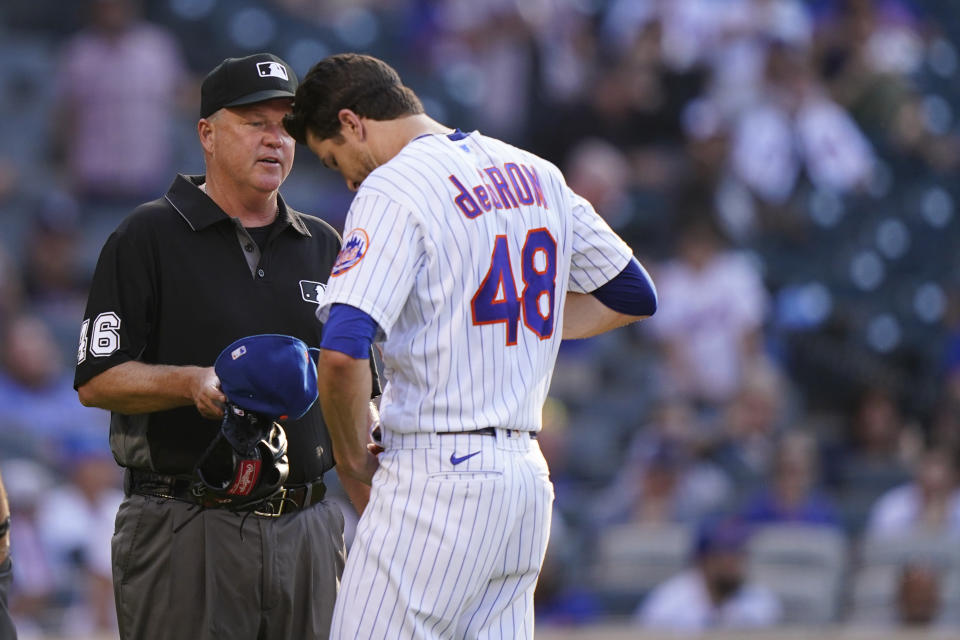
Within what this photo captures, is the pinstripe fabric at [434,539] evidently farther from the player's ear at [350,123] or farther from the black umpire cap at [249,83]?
the black umpire cap at [249,83]

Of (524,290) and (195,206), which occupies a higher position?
(195,206)

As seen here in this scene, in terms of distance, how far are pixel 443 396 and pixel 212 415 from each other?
58cm

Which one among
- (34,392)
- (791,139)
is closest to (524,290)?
(34,392)

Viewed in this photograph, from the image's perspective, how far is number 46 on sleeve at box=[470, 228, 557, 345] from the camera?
124 inches

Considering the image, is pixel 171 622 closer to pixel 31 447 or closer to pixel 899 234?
pixel 31 447

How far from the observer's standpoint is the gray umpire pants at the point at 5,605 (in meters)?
3.61

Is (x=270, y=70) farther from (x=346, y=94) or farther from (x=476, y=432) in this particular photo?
(x=476, y=432)

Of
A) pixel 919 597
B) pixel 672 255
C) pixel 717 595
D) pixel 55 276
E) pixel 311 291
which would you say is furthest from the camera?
pixel 672 255

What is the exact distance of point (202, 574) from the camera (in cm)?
354

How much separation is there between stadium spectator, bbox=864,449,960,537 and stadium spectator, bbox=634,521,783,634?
851 mm

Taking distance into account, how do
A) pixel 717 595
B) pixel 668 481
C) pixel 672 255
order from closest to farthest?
1. pixel 717 595
2. pixel 668 481
3. pixel 672 255

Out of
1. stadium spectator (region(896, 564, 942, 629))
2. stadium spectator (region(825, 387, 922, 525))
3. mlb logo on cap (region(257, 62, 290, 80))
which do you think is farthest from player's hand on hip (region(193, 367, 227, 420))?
stadium spectator (region(825, 387, 922, 525))

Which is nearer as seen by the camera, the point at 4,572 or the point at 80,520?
the point at 4,572

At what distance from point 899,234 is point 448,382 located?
857 cm
